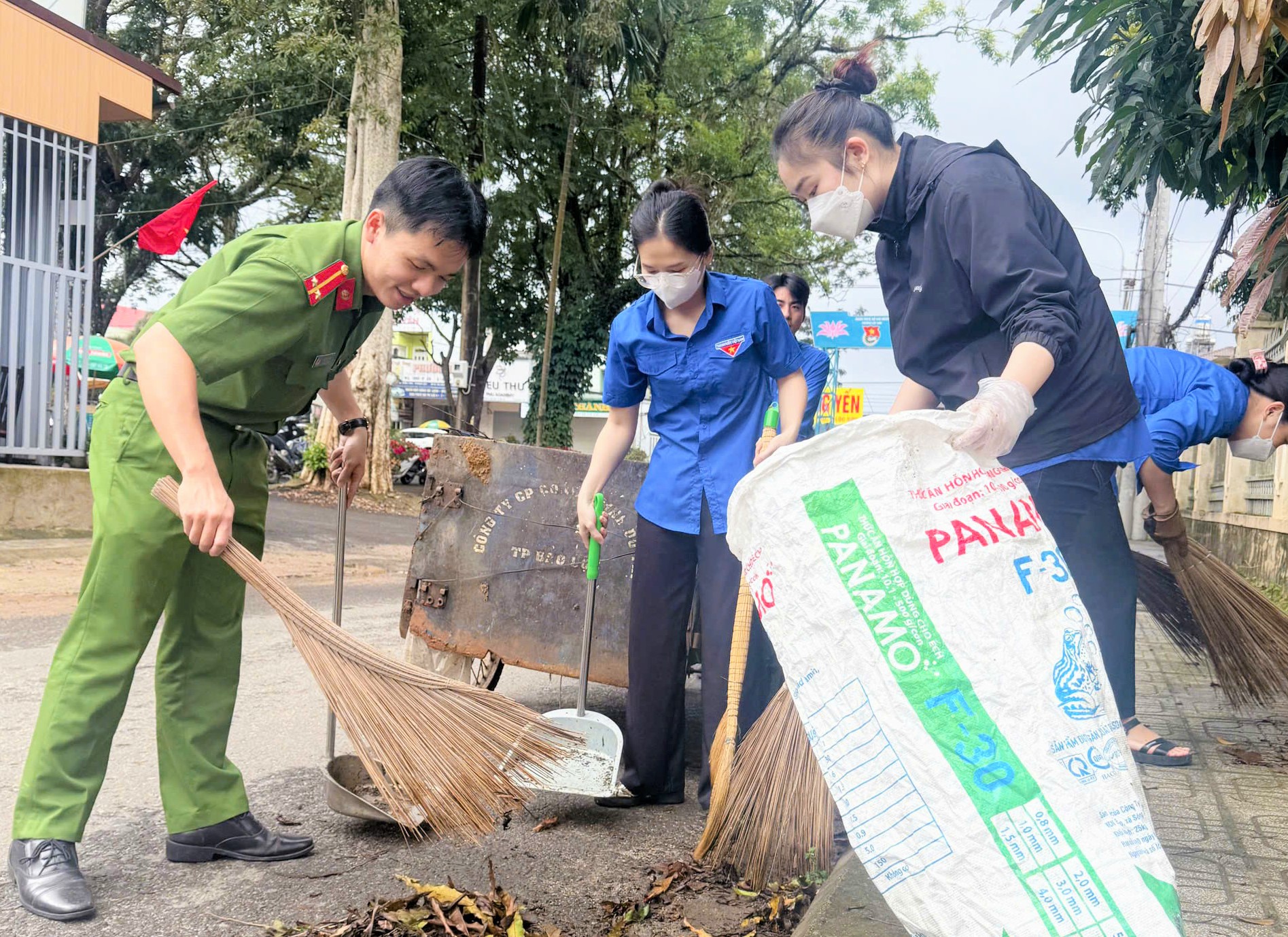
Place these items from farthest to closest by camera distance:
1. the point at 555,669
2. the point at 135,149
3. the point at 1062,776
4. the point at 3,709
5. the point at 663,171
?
the point at 135,149 → the point at 663,171 → the point at 3,709 → the point at 555,669 → the point at 1062,776

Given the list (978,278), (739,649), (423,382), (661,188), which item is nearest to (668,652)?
(739,649)

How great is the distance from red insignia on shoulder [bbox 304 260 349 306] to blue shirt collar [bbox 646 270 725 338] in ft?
3.27

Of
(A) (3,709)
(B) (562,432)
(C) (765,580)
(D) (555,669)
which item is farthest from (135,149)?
(C) (765,580)

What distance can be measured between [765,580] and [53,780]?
1.75 m

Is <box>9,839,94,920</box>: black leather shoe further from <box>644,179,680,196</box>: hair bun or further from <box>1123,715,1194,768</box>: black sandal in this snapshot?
<box>1123,715,1194,768</box>: black sandal

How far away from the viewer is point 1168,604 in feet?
14.1

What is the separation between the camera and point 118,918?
7.50 feet

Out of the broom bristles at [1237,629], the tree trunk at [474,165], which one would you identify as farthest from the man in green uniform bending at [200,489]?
the tree trunk at [474,165]

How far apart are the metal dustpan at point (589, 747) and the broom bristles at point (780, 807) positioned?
1.35 feet

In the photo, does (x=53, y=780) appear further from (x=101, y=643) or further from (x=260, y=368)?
(x=260, y=368)

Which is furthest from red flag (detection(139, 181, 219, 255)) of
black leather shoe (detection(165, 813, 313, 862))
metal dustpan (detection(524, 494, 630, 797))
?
black leather shoe (detection(165, 813, 313, 862))

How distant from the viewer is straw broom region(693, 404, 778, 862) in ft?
8.67

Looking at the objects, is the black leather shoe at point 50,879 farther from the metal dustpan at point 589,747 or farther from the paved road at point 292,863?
the metal dustpan at point 589,747

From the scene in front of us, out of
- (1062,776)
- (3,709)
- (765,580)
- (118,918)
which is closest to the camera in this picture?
(1062,776)
